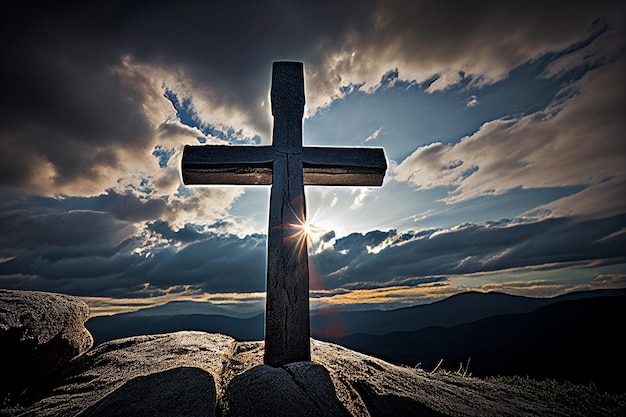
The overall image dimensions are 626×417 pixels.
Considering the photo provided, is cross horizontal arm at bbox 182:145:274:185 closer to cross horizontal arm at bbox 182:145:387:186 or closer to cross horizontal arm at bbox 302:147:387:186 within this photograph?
cross horizontal arm at bbox 182:145:387:186

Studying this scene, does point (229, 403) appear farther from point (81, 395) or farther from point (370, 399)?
point (81, 395)

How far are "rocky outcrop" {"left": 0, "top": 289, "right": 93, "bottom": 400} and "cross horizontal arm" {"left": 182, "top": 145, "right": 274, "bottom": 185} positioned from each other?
2.30 metres

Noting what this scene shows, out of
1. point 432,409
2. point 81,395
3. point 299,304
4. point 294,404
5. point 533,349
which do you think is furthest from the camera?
point 533,349

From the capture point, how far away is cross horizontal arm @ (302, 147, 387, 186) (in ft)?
13.4

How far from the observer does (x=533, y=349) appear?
113ft

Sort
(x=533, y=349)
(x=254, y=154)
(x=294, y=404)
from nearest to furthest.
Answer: (x=294, y=404) < (x=254, y=154) < (x=533, y=349)

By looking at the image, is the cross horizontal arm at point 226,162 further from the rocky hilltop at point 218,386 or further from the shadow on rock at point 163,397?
the shadow on rock at point 163,397

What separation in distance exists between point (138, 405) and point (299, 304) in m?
1.61

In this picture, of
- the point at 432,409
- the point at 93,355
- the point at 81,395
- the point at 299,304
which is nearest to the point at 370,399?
the point at 432,409

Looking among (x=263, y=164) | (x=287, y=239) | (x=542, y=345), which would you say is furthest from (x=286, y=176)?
(x=542, y=345)

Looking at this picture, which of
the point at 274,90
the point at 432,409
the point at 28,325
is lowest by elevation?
the point at 432,409

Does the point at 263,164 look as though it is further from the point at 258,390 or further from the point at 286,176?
the point at 258,390

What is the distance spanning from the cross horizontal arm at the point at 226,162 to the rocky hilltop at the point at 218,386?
2252mm

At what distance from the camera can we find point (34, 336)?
3.31 m
